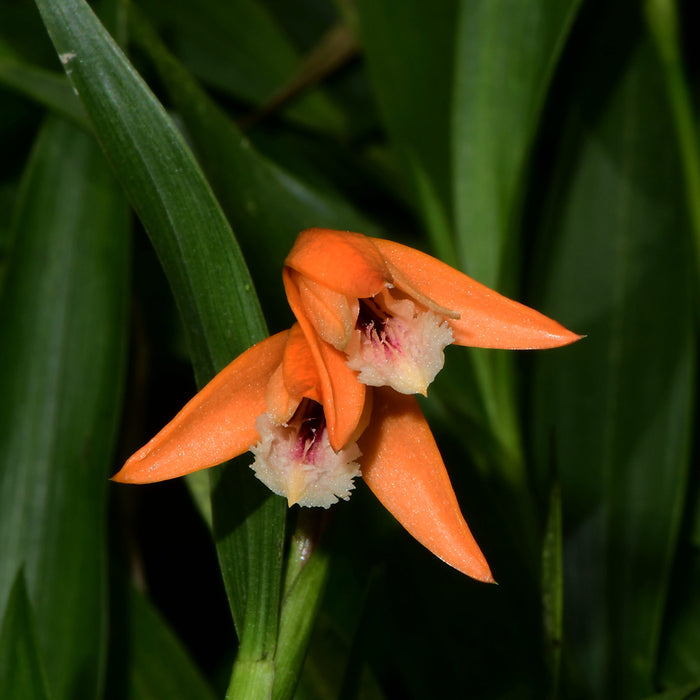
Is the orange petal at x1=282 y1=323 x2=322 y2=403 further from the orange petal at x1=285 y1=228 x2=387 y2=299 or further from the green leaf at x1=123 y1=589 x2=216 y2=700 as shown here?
the green leaf at x1=123 y1=589 x2=216 y2=700

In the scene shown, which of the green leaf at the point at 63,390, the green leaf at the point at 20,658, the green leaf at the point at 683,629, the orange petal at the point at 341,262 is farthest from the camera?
the green leaf at the point at 683,629

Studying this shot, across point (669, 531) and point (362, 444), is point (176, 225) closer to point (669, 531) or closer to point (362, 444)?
point (362, 444)

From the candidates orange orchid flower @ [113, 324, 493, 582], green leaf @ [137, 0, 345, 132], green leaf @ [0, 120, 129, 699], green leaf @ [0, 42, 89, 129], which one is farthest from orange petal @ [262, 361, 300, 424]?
green leaf @ [137, 0, 345, 132]

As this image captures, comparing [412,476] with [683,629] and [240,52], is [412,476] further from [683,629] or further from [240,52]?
[240,52]

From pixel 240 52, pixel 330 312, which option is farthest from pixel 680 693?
pixel 240 52

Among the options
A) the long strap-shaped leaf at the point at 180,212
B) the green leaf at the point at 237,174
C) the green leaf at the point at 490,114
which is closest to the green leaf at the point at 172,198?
the long strap-shaped leaf at the point at 180,212

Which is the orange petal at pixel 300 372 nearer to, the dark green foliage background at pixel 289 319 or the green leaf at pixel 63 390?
the dark green foliage background at pixel 289 319
